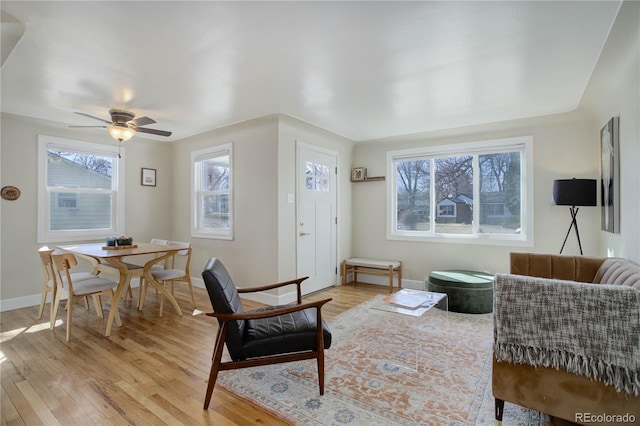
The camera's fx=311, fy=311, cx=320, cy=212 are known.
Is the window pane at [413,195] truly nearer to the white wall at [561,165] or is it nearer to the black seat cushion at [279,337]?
the white wall at [561,165]

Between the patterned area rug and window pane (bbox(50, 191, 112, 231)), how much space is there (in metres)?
3.67

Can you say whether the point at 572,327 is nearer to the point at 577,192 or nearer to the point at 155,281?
the point at 577,192

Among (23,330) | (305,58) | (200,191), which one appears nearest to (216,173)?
(200,191)

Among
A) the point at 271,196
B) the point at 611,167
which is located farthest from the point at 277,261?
the point at 611,167

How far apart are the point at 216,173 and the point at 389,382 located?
12.8ft

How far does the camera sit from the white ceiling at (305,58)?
1.86 meters

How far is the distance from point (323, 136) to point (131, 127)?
2.54 metres

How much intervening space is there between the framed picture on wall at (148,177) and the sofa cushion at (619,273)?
585 centimetres

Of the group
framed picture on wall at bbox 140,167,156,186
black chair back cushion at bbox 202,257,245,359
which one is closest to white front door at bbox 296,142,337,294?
black chair back cushion at bbox 202,257,245,359

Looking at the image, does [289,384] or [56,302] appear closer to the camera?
[289,384]

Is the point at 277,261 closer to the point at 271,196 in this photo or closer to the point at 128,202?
the point at 271,196

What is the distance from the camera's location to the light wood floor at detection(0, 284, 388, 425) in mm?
1844

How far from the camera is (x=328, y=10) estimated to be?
183 centimetres

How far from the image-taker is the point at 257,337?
2.01 meters
